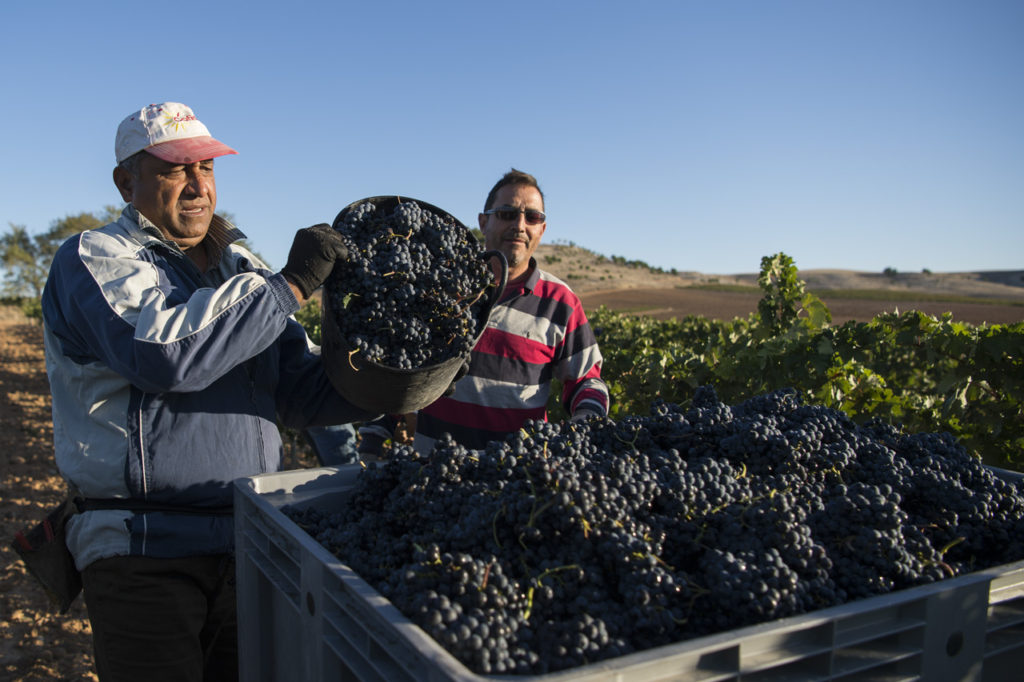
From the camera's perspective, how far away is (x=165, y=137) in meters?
2.08

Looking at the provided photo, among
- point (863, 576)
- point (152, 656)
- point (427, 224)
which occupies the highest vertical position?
point (427, 224)

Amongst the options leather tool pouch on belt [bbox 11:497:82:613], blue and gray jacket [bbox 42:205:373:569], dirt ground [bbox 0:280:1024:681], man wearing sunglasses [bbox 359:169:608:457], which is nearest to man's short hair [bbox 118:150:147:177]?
blue and gray jacket [bbox 42:205:373:569]

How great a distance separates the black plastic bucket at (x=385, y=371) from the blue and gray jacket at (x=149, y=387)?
0.18m

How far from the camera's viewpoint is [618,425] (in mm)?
1990

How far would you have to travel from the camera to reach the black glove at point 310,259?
1.91m

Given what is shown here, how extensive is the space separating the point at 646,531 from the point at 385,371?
867 millimetres

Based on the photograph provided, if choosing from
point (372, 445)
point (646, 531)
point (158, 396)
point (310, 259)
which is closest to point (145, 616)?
point (158, 396)

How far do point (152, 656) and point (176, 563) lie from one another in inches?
10.2

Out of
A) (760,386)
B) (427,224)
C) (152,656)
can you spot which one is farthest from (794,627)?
(760,386)

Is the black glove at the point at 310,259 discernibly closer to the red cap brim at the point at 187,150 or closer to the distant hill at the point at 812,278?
the red cap brim at the point at 187,150

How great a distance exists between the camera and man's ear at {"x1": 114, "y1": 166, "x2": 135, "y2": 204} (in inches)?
84.9

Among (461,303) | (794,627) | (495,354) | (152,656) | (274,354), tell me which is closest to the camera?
(794,627)

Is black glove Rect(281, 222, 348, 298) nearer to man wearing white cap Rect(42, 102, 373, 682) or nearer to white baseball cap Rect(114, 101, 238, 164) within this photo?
man wearing white cap Rect(42, 102, 373, 682)

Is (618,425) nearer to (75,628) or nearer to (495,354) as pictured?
(495,354)
